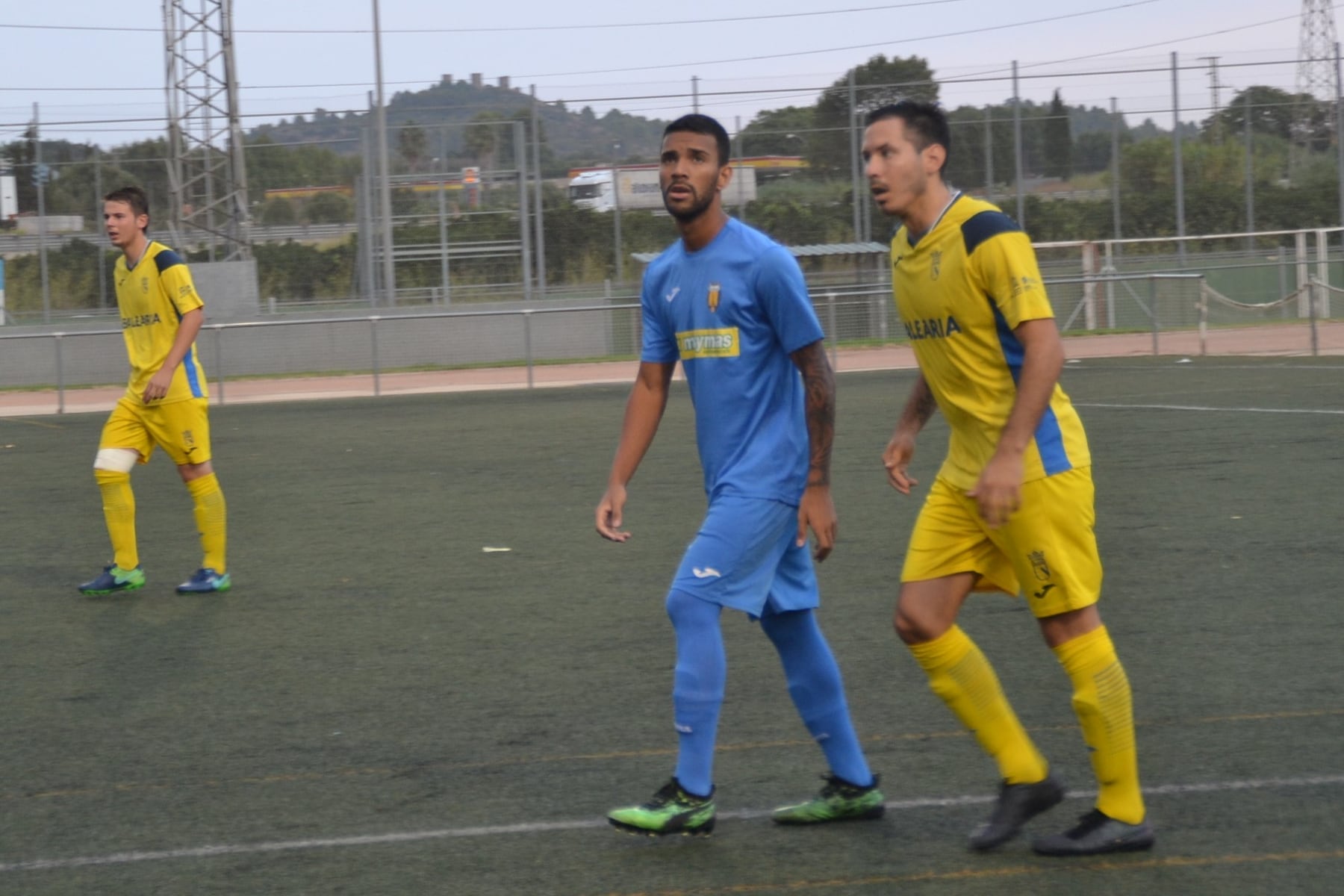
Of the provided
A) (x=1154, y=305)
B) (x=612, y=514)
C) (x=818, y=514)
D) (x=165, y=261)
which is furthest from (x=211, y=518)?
(x=1154, y=305)

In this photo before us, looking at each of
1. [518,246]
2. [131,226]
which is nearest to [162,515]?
[131,226]

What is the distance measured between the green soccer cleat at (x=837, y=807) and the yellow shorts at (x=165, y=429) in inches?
184

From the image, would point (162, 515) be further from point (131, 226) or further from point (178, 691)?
point (178, 691)

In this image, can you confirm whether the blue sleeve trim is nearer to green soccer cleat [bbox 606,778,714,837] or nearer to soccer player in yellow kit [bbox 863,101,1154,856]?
soccer player in yellow kit [bbox 863,101,1154,856]

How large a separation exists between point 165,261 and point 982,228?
5394mm

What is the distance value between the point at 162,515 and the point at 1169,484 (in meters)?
6.96

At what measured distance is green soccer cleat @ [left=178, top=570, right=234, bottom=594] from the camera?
8102 mm

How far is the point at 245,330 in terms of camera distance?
26312 millimetres

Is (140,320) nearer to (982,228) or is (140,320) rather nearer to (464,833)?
(464,833)

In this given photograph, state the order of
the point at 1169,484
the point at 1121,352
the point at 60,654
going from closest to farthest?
the point at 60,654 < the point at 1169,484 < the point at 1121,352

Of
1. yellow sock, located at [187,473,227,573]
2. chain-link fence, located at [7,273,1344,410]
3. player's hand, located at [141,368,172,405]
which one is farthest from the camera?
chain-link fence, located at [7,273,1344,410]

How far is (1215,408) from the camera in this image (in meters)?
15.8

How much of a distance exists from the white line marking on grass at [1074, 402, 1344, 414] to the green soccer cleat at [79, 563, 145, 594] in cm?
1076

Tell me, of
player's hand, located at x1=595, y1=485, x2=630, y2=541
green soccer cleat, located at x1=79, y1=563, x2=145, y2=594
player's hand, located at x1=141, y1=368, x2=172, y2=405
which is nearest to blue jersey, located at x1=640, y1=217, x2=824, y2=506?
player's hand, located at x1=595, y1=485, x2=630, y2=541
